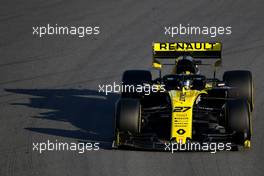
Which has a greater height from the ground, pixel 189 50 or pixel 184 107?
pixel 189 50

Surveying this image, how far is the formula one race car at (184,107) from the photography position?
1648 centimetres

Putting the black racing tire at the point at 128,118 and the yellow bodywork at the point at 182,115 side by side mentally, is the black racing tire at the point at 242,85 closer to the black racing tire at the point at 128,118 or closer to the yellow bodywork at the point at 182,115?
the yellow bodywork at the point at 182,115

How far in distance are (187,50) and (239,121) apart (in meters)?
3.84

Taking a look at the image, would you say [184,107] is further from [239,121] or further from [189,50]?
[189,50]

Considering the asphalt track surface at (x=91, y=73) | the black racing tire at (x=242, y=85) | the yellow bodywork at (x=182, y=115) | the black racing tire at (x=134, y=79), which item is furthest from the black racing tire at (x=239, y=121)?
the black racing tire at (x=134, y=79)

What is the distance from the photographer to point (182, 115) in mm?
16719

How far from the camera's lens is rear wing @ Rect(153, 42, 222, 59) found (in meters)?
19.8

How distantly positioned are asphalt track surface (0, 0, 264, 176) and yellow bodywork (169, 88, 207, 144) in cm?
39

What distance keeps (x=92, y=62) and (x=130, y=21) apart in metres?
4.38

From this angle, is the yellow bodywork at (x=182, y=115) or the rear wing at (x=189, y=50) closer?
the yellow bodywork at (x=182, y=115)

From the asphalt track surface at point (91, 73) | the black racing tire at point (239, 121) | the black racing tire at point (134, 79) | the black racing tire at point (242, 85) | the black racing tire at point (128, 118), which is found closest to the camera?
the asphalt track surface at point (91, 73)

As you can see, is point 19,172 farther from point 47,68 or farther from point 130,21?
point 130,21

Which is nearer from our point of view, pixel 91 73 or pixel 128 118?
pixel 128 118

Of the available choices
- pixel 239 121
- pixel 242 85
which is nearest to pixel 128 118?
pixel 239 121
